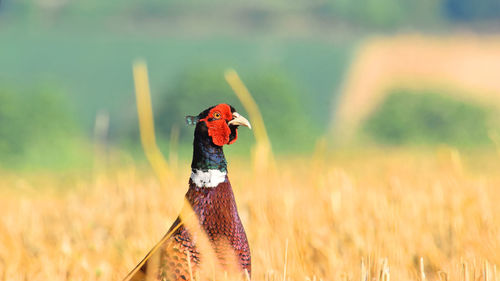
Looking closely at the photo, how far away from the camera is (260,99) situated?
9.79 metres

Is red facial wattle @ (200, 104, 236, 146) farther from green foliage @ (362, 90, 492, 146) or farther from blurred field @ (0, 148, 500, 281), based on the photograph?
green foliage @ (362, 90, 492, 146)

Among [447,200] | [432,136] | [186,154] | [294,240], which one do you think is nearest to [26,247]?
[294,240]

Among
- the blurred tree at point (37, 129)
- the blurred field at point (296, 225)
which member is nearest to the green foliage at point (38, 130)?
the blurred tree at point (37, 129)

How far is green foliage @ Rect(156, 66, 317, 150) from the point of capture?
9.44 metres

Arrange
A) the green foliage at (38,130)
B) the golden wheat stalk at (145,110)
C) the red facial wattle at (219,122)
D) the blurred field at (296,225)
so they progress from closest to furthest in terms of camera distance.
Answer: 1. the red facial wattle at (219,122)
2. the golden wheat stalk at (145,110)
3. the blurred field at (296,225)
4. the green foliage at (38,130)

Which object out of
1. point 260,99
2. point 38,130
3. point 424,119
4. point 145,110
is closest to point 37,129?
point 38,130

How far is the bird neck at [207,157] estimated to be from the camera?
2.04 m

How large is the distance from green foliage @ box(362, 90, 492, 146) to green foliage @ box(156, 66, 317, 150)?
1.23 meters

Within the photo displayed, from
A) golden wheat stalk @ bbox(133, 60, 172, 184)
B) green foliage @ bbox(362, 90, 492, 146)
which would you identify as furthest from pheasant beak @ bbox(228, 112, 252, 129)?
green foliage @ bbox(362, 90, 492, 146)

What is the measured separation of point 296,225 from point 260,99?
649 cm

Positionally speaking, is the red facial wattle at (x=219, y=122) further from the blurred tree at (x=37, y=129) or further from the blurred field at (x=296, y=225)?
the blurred tree at (x=37, y=129)

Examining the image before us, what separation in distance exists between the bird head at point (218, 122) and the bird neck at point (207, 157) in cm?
3

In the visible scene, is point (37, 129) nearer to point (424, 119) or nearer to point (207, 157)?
point (424, 119)

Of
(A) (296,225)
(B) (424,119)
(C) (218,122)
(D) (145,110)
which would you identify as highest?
(B) (424,119)
